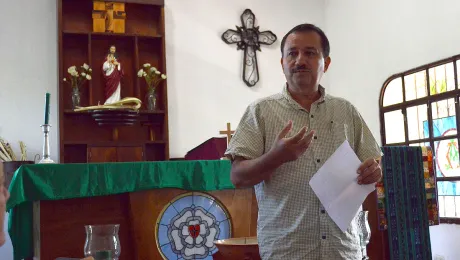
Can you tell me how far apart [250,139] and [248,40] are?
15.5 ft

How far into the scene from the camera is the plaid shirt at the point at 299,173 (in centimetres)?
143

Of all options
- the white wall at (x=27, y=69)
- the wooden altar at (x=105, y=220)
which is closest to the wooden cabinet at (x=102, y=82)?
the white wall at (x=27, y=69)

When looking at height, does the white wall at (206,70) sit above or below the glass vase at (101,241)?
above

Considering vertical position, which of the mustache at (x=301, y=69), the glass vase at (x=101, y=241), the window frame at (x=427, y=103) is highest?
the window frame at (x=427, y=103)

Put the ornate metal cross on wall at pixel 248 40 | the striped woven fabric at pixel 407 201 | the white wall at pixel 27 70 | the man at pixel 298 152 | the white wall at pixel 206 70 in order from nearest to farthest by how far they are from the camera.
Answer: the man at pixel 298 152, the striped woven fabric at pixel 407 201, the white wall at pixel 27 70, the white wall at pixel 206 70, the ornate metal cross on wall at pixel 248 40

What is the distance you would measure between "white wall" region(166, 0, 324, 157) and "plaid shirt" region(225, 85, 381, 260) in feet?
13.7

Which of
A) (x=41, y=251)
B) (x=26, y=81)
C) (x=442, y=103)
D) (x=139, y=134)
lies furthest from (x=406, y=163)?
(x=26, y=81)

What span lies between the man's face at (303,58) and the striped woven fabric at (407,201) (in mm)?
2301

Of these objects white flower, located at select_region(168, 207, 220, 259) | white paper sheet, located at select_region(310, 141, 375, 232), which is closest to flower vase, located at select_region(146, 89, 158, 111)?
white flower, located at select_region(168, 207, 220, 259)

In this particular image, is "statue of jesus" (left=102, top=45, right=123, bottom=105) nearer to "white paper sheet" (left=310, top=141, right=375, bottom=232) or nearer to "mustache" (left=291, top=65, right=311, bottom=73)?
"mustache" (left=291, top=65, right=311, bottom=73)

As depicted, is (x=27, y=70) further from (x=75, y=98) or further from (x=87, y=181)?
(x=87, y=181)

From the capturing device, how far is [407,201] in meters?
3.82

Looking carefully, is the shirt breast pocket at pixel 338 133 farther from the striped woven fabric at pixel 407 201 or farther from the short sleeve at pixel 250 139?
the striped woven fabric at pixel 407 201

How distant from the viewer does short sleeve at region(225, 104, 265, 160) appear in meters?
1.50
